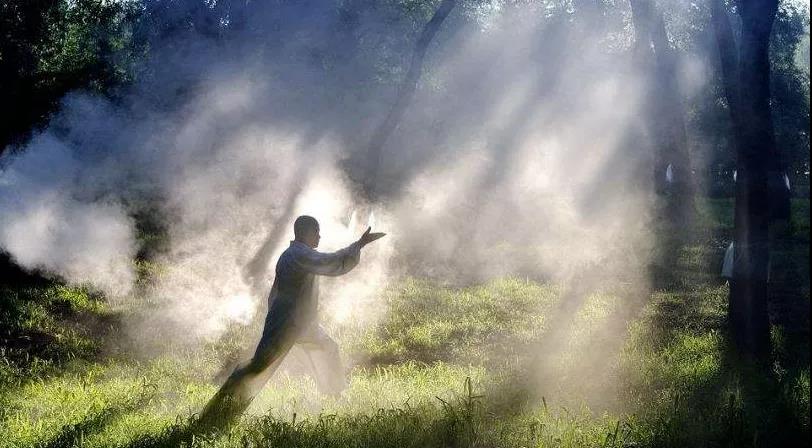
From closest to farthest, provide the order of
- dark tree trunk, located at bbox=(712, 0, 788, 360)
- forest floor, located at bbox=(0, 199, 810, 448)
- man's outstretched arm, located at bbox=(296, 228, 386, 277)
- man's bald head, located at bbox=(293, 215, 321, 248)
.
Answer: forest floor, located at bbox=(0, 199, 810, 448)
man's outstretched arm, located at bbox=(296, 228, 386, 277)
man's bald head, located at bbox=(293, 215, 321, 248)
dark tree trunk, located at bbox=(712, 0, 788, 360)

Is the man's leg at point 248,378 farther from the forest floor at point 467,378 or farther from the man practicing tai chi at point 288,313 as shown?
the forest floor at point 467,378

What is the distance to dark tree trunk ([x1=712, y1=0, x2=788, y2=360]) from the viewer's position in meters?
7.89

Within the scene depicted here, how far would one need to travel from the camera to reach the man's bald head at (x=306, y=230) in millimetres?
6309

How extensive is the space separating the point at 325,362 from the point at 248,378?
0.81 metres

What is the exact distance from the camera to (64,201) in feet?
36.4

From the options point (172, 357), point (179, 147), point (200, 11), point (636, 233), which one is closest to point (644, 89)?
point (636, 233)

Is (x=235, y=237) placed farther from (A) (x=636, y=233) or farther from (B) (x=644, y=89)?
(B) (x=644, y=89)

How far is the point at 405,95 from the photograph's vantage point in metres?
16.0

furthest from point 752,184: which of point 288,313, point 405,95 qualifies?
point 405,95

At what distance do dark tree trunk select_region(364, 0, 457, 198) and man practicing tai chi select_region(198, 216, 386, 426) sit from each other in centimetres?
1011

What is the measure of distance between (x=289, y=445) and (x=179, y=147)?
42.3 ft

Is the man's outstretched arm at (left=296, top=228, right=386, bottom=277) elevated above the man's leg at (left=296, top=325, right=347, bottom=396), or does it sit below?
above

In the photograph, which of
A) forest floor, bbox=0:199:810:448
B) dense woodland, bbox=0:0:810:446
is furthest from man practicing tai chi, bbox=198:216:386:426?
dense woodland, bbox=0:0:810:446

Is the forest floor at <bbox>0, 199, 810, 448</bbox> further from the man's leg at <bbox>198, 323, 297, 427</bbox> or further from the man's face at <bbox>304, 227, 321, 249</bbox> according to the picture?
the man's face at <bbox>304, 227, 321, 249</bbox>
